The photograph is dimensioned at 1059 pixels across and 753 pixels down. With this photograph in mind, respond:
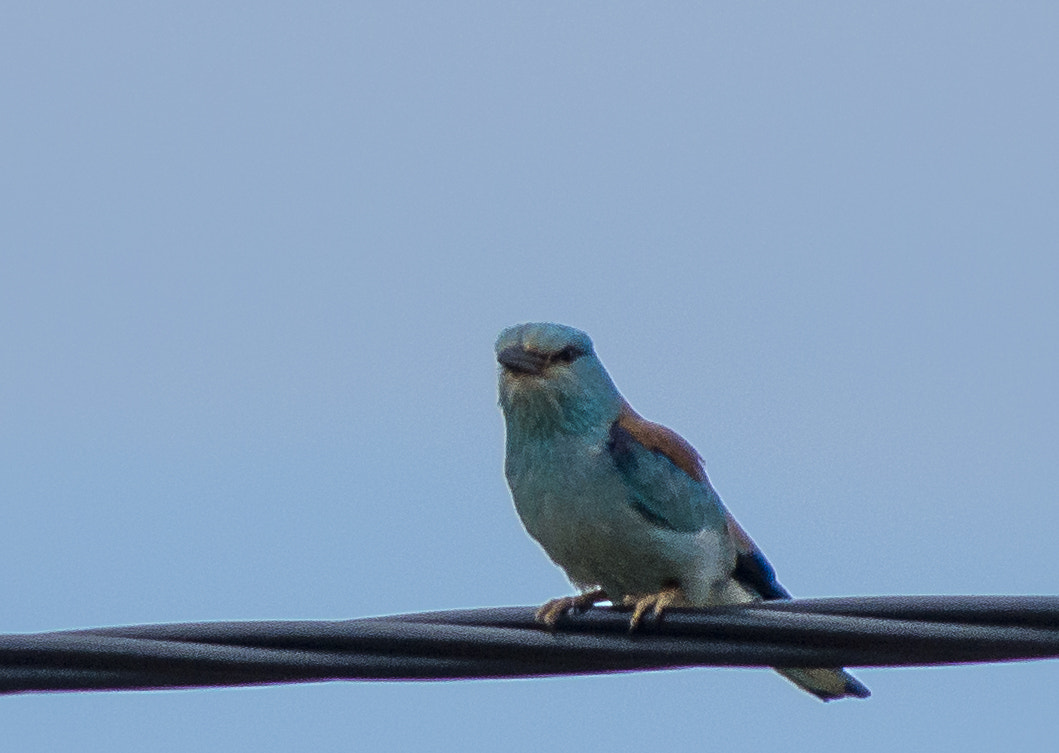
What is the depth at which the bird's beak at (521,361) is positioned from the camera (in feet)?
23.3

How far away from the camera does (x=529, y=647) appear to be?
4.50 metres

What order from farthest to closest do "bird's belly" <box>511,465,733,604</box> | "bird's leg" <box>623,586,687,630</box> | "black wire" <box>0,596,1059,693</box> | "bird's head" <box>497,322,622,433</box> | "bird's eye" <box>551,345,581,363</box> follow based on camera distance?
"bird's eye" <box>551,345,581,363</box>
"bird's head" <box>497,322,622,433</box>
"bird's belly" <box>511,465,733,604</box>
"bird's leg" <box>623,586,687,630</box>
"black wire" <box>0,596,1059,693</box>

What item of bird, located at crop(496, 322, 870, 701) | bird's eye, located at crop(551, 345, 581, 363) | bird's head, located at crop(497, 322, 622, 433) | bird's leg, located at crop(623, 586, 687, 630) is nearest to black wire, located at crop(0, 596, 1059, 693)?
bird's leg, located at crop(623, 586, 687, 630)

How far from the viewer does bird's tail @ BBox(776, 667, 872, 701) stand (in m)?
6.90

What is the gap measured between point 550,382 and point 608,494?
0.52 metres

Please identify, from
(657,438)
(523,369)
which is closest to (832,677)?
(657,438)

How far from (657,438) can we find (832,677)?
3.63 ft

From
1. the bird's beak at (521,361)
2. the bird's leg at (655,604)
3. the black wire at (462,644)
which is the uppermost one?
the bird's beak at (521,361)

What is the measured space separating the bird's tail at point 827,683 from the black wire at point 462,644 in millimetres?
2313

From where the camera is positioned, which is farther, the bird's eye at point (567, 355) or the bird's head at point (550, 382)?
the bird's eye at point (567, 355)

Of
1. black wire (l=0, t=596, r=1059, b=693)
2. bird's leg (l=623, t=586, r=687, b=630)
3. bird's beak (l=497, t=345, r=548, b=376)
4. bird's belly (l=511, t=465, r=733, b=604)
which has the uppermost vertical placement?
bird's beak (l=497, t=345, r=548, b=376)

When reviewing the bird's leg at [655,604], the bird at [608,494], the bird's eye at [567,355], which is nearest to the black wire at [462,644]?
the bird's leg at [655,604]

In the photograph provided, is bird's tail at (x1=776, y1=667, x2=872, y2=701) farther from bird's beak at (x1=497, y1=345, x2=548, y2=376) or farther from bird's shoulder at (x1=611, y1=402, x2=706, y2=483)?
bird's beak at (x1=497, y1=345, x2=548, y2=376)

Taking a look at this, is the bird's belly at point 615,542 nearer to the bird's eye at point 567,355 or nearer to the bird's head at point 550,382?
the bird's head at point 550,382
